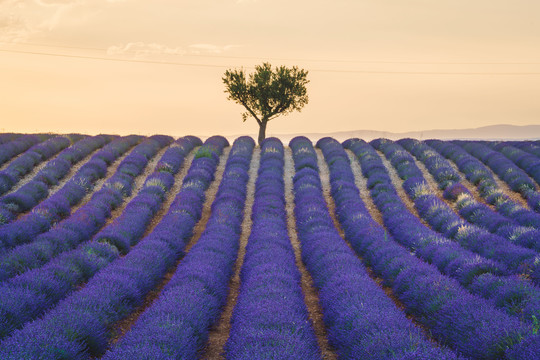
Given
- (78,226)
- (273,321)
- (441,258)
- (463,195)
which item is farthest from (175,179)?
(273,321)

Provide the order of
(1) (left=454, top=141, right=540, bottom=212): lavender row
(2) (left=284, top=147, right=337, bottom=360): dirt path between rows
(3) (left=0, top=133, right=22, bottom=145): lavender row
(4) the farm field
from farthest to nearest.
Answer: (3) (left=0, top=133, right=22, bottom=145): lavender row, (1) (left=454, top=141, right=540, bottom=212): lavender row, (2) (left=284, top=147, right=337, bottom=360): dirt path between rows, (4) the farm field

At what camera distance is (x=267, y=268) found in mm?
7344

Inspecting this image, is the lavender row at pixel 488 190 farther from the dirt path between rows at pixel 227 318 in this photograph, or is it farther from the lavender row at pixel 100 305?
the lavender row at pixel 100 305

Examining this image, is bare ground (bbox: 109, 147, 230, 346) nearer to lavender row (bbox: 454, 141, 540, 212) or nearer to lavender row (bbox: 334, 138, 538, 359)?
lavender row (bbox: 334, 138, 538, 359)

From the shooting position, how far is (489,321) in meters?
4.99

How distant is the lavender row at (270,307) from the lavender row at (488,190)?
5131mm

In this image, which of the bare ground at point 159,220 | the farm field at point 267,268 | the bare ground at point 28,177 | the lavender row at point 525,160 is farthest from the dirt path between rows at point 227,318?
the lavender row at point 525,160

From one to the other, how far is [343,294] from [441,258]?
2781 millimetres

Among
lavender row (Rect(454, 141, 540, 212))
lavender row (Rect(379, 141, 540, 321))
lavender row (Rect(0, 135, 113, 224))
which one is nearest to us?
lavender row (Rect(379, 141, 540, 321))

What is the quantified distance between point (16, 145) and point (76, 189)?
8.39 meters

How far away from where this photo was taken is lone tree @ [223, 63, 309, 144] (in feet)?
91.2

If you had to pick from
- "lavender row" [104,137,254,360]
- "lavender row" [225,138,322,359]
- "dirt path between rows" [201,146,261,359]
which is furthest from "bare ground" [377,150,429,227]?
"lavender row" [104,137,254,360]

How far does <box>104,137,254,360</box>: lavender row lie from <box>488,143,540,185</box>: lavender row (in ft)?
42.4

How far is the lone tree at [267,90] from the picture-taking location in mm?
27797
